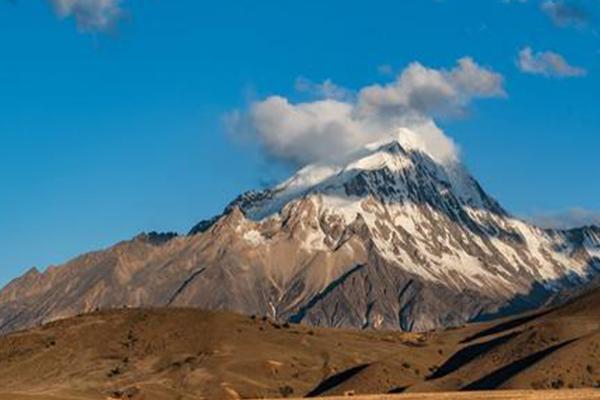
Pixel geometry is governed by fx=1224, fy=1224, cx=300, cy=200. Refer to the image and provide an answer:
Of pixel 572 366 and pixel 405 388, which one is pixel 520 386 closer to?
pixel 572 366

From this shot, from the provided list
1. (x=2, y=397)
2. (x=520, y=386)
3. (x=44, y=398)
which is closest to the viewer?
(x=2, y=397)

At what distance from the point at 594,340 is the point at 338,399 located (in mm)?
63393

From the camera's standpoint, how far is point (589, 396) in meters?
109

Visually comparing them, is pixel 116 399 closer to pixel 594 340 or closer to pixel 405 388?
pixel 405 388

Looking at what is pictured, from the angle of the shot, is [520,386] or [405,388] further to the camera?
[405,388]

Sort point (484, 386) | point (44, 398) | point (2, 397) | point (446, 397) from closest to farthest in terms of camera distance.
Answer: point (446, 397) → point (2, 397) → point (44, 398) → point (484, 386)

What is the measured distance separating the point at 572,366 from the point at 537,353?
60.5 ft

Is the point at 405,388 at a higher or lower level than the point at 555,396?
higher

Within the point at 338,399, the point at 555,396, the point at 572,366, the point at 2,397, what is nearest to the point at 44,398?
the point at 2,397

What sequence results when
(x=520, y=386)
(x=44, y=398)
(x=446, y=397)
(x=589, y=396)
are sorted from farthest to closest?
(x=520, y=386)
(x=44, y=398)
(x=446, y=397)
(x=589, y=396)

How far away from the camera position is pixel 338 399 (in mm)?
136750

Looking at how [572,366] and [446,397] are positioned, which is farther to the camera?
[572,366]

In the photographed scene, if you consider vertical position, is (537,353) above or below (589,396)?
above

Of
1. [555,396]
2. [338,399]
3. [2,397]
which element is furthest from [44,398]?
[555,396]
